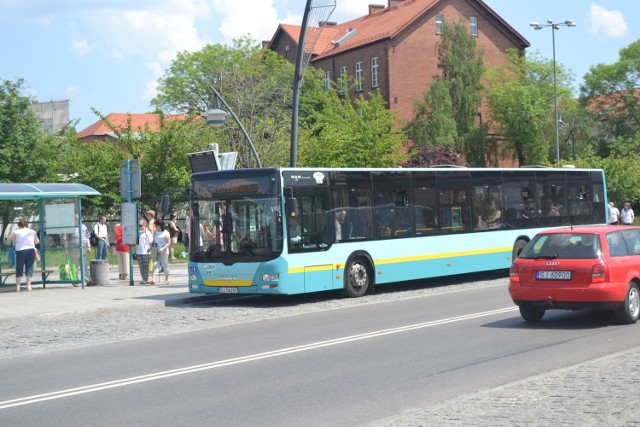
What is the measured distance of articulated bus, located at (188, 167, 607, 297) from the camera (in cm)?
1895

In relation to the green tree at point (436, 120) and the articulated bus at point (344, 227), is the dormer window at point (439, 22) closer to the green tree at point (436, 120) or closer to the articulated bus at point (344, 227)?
the green tree at point (436, 120)

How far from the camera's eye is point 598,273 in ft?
44.7

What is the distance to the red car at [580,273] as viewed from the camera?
44.7 feet

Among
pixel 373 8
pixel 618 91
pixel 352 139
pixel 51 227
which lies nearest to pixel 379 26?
pixel 373 8

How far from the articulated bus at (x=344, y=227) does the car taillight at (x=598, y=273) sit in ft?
22.4

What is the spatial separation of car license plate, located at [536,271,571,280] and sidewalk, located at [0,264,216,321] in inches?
345

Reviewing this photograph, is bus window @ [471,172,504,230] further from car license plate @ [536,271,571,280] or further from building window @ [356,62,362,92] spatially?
building window @ [356,62,362,92]

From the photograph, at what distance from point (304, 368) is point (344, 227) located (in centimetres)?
960

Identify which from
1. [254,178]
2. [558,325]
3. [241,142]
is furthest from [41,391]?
[241,142]

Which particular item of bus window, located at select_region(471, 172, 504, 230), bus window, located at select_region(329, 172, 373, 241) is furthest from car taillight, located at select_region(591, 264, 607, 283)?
bus window, located at select_region(471, 172, 504, 230)

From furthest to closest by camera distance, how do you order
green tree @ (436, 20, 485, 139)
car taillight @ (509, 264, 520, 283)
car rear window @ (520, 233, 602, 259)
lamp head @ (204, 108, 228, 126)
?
green tree @ (436, 20, 485, 139) < lamp head @ (204, 108, 228, 126) < car taillight @ (509, 264, 520, 283) < car rear window @ (520, 233, 602, 259)

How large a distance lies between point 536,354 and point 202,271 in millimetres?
9933

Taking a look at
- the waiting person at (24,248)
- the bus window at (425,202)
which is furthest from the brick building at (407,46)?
the waiting person at (24,248)

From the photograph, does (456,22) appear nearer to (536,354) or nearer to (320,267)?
(320,267)
